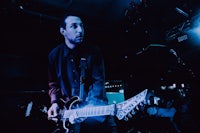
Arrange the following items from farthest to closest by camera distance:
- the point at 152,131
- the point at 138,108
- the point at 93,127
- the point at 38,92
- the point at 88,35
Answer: the point at 88,35 → the point at 152,131 → the point at 38,92 → the point at 93,127 → the point at 138,108

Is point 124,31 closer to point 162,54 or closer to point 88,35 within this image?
point 88,35

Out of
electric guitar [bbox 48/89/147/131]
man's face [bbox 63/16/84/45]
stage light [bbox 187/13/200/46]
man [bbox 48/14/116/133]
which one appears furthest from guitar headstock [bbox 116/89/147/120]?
stage light [bbox 187/13/200/46]

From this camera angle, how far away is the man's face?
9.12 ft

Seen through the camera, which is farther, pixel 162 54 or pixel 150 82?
pixel 150 82

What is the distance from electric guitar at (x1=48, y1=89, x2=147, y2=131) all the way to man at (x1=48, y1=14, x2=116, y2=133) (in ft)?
0.14

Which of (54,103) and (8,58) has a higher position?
(8,58)

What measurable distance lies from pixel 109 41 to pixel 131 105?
467 cm

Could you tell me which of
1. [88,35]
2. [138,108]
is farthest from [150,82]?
[138,108]

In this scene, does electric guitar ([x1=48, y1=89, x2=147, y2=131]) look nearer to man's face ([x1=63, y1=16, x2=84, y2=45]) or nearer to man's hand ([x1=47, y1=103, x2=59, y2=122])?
man's hand ([x1=47, y1=103, x2=59, y2=122])

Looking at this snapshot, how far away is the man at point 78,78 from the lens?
7.69 feet

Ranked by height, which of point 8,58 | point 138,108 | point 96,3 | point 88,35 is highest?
point 96,3

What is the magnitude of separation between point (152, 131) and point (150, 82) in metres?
1.22

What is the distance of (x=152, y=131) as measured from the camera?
5566mm

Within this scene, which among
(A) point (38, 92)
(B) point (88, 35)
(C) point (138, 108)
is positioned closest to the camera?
(C) point (138, 108)
